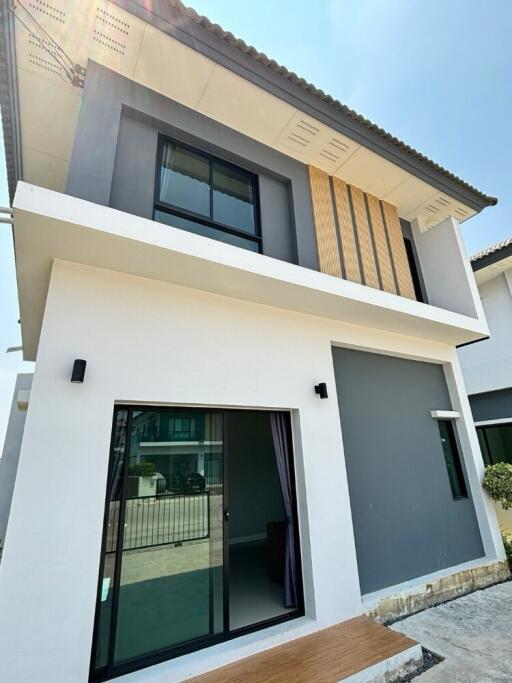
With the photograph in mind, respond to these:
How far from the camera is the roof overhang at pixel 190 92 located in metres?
3.63

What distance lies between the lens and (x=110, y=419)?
3.12 metres

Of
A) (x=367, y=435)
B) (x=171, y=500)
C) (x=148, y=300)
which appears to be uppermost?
(x=148, y=300)

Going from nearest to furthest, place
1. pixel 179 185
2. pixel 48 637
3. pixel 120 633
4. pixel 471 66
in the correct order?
1. pixel 48 637
2. pixel 120 633
3. pixel 179 185
4. pixel 471 66

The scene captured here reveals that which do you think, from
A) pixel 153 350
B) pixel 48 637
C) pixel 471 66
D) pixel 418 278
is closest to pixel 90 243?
pixel 153 350

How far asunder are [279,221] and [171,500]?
13.6 ft

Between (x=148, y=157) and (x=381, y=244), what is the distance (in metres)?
4.25

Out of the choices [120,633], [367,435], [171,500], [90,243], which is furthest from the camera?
[367,435]

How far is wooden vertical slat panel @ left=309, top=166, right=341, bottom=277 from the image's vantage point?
504cm

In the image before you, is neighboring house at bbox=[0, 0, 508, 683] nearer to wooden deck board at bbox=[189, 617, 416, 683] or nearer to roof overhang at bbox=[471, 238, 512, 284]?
wooden deck board at bbox=[189, 617, 416, 683]

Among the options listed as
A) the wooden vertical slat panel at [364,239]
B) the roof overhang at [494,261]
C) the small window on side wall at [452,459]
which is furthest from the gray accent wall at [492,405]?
the wooden vertical slat panel at [364,239]

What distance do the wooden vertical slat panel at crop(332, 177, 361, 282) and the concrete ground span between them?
4.73 m

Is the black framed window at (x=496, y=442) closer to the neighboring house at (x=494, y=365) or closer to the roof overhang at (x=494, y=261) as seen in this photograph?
the neighboring house at (x=494, y=365)

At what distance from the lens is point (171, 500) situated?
11.1ft

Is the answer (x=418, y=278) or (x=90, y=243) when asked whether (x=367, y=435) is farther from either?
(x=90, y=243)
